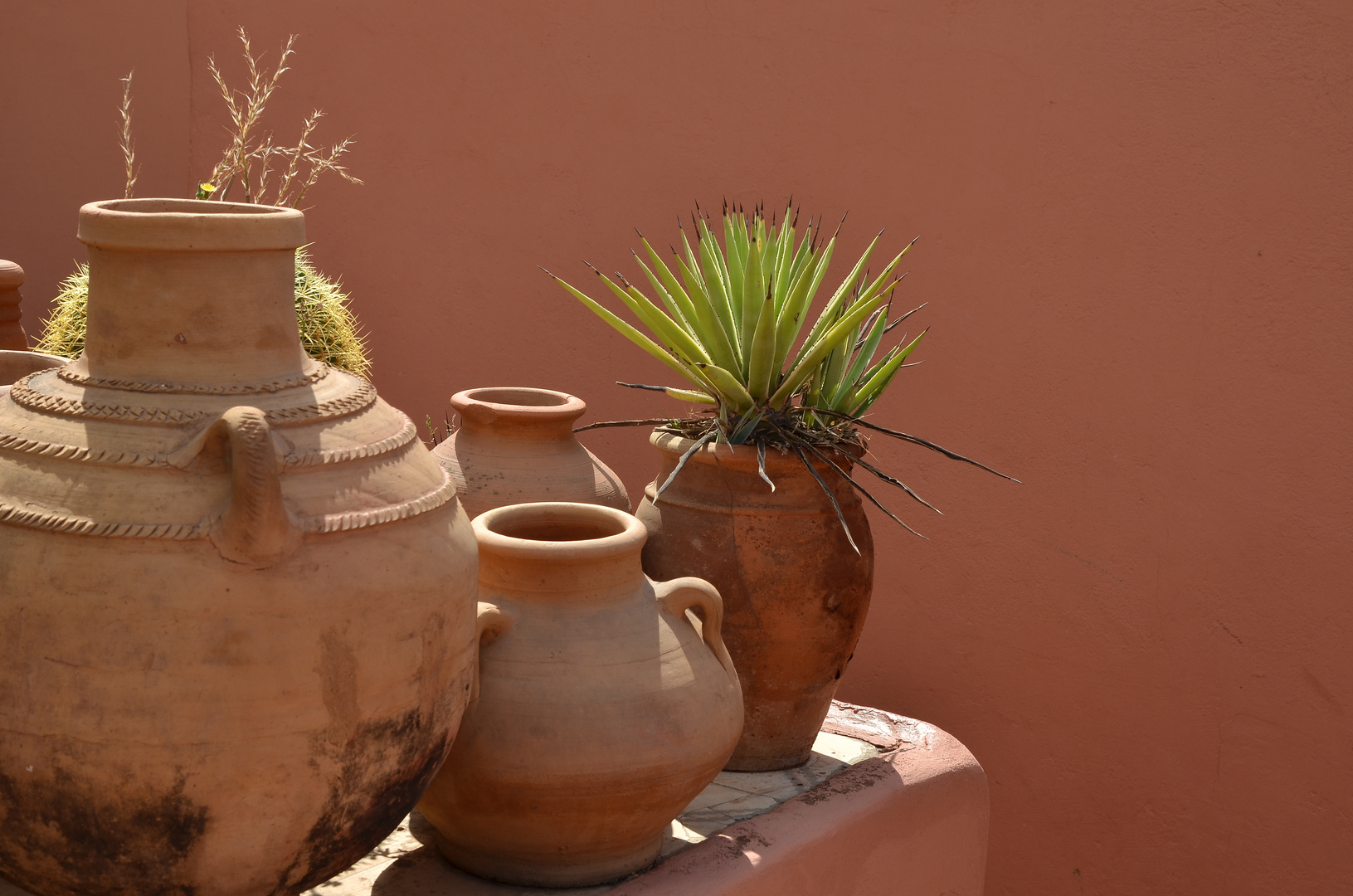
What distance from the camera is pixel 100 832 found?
1.46 meters

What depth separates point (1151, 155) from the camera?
3426mm

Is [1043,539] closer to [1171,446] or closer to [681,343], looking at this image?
[1171,446]

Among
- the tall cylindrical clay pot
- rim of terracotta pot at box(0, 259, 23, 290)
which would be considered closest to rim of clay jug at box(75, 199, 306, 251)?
the tall cylindrical clay pot

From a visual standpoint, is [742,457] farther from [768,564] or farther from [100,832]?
[100,832]

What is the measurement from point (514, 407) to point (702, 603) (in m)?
0.65

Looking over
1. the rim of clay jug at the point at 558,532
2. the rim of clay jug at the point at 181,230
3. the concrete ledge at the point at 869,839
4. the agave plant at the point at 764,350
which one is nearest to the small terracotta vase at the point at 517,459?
the agave plant at the point at 764,350

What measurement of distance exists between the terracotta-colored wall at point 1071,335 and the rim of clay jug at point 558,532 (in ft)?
6.25

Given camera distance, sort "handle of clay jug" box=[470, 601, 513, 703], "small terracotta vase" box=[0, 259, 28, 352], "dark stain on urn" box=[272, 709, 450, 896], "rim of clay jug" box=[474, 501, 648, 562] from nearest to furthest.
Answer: "dark stain on urn" box=[272, 709, 450, 896]
"handle of clay jug" box=[470, 601, 513, 703]
"rim of clay jug" box=[474, 501, 648, 562]
"small terracotta vase" box=[0, 259, 28, 352]

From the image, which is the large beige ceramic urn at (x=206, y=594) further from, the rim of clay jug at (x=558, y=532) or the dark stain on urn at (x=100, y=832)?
the rim of clay jug at (x=558, y=532)

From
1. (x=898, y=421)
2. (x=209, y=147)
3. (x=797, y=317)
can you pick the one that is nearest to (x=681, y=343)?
(x=797, y=317)

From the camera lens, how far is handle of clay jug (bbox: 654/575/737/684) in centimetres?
201

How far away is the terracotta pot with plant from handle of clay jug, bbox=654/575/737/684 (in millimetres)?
235

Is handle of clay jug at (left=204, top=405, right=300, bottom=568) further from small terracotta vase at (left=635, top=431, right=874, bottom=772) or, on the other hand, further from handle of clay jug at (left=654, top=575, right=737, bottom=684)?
small terracotta vase at (left=635, top=431, right=874, bottom=772)

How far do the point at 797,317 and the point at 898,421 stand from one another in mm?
1538
